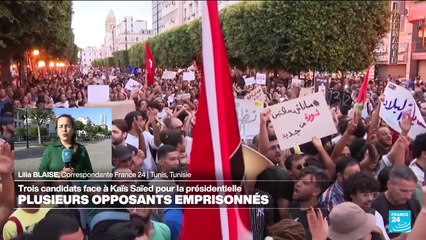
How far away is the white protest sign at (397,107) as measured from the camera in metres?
4.79

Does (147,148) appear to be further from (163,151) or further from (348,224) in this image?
(348,224)

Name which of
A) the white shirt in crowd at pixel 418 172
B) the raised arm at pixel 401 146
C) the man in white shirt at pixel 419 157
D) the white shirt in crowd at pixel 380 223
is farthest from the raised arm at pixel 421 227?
the raised arm at pixel 401 146

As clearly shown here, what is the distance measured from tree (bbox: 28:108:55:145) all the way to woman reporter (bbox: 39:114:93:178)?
0.20 ft

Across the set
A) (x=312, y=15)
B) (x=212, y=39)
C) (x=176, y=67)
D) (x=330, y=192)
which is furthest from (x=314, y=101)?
(x=176, y=67)

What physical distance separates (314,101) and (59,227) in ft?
7.10

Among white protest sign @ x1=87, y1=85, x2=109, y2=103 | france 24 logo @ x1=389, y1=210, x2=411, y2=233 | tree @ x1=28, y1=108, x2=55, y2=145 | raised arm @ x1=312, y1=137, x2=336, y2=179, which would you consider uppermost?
white protest sign @ x1=87, y1=85, x2=109, y2=103

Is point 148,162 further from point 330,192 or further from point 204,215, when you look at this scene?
point 330,192

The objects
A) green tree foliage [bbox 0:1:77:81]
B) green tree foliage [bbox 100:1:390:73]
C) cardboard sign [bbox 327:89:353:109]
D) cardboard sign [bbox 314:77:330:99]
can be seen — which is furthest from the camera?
green tree foliage [bbox 100:1:390:73]

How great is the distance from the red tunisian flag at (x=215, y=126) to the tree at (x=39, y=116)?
3.28ft

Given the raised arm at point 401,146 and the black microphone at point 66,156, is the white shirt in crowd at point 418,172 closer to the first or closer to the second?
the raised arm at point 401,146

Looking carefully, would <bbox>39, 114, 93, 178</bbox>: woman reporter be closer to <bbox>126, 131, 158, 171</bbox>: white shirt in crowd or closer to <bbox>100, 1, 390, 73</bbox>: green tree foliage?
<bbox>126, 131, 158, 171</bbox>: white shirt in crowd

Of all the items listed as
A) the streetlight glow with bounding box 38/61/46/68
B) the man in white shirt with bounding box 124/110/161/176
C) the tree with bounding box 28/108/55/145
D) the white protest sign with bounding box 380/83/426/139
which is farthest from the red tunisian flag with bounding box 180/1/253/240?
the streetlight glow with bounding box 38/61/46/68

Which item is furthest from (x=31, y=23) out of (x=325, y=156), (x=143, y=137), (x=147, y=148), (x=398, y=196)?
(x=398, y=196)

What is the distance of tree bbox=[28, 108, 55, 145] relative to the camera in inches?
129
